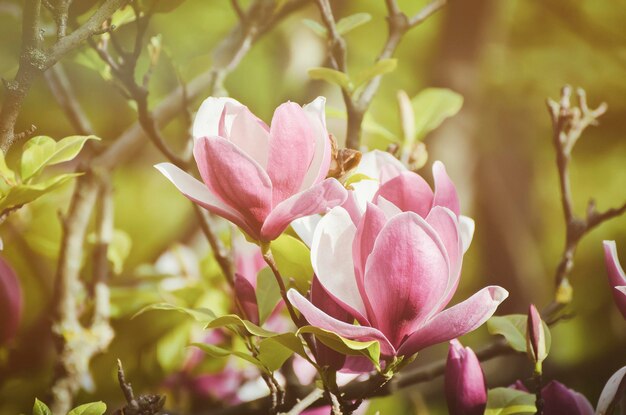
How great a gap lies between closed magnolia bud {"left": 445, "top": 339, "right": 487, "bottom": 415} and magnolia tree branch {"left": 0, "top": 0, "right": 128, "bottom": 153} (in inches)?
11.8

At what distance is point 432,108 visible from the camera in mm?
652

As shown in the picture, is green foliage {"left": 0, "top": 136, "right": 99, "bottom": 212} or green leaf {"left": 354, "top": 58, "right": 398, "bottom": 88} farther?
green leaf {"left": 354, "top": 58, "right": 398, "bottom": 88}

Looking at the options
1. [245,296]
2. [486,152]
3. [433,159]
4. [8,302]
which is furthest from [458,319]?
[486,152]

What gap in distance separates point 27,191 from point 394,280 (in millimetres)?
217

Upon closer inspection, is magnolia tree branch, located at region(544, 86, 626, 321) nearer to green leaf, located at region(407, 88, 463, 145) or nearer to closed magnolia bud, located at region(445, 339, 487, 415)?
green leaf, located at region(407, 88, 463, 145)

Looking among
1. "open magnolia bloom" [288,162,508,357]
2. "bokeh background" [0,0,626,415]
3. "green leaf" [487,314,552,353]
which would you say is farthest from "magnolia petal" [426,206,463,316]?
"bokeh background" [0,0,626,415]

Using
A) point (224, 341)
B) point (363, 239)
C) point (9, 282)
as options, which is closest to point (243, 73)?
point (224, 341)

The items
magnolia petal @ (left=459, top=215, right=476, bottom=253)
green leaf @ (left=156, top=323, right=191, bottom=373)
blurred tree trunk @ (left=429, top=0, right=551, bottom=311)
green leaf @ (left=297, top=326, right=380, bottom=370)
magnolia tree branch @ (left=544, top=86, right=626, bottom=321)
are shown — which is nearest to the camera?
green leaf @ (left=297, top=326, right=380, bottom=370)

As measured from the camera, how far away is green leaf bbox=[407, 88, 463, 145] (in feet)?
2.08

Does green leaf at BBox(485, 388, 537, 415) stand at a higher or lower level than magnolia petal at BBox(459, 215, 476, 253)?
lower

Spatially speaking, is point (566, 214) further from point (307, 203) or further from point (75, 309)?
point (75, 309)

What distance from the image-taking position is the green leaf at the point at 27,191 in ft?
1.26

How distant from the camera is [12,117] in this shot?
39 cm

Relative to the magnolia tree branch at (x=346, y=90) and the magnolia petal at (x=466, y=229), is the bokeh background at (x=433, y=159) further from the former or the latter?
the magnolia petal at (x=466, y=229)
